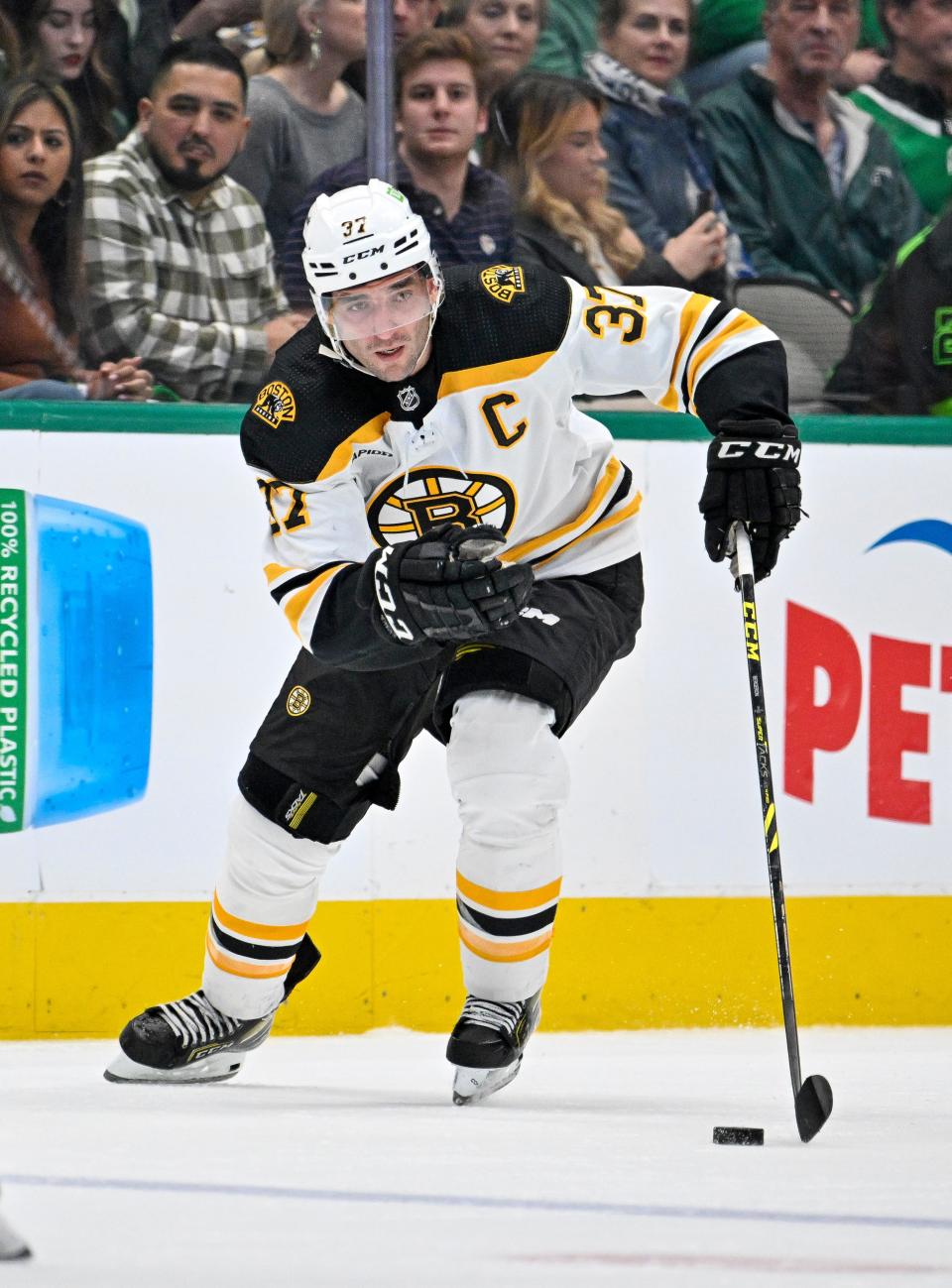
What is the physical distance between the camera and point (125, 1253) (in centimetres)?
168

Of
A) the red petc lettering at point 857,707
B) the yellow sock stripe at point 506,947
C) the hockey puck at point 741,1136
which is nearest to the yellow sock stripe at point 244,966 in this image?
the yellow sock stripe at point 506,947

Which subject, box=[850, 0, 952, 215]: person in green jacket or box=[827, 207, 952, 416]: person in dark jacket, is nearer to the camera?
box=[827, 207, 952, 416]: person in dark jacket

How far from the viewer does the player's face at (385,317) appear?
2809 mm

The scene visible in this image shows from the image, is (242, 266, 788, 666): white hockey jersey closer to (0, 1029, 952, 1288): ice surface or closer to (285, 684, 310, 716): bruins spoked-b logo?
(285, 684, 310, 716): bruins spoked-b logo

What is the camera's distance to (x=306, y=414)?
9.52 ft

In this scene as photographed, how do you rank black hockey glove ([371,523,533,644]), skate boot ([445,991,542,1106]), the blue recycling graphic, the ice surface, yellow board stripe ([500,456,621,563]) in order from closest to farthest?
the ice surface < black hockey glove ([371,523,533,644]) < skate boot ([445,991,542,1106]) < yellow board stripe ([500,456,621,563]) < the blue recycling graphic

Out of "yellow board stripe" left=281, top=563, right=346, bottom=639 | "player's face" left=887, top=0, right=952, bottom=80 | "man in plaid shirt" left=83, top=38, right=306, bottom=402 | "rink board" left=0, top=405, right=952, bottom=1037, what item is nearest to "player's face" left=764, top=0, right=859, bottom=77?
"player's face" left=887, top=0, right=952, bottom=80

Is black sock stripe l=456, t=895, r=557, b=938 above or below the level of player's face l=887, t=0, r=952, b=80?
below

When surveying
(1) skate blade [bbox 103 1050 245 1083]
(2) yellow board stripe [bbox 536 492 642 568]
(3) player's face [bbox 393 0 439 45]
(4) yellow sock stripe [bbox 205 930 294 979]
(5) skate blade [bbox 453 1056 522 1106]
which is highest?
(3) player's face [bbox 393 0 439 45]

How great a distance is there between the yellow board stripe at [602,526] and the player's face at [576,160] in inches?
48.7

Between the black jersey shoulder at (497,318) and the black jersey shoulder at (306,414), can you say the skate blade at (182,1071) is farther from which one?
the black jersey shoulder at (497,318)

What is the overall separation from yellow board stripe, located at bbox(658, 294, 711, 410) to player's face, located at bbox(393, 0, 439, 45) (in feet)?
4.52

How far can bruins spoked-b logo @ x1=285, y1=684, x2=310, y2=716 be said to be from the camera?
3.05 metres

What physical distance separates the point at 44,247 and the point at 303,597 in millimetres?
1436
